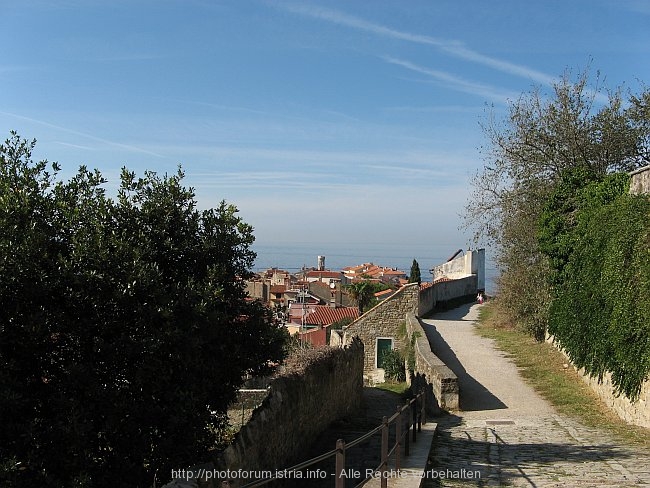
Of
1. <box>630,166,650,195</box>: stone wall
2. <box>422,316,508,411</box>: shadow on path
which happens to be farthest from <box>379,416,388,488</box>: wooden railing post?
<box>630,166,650,195</box>: stone wall

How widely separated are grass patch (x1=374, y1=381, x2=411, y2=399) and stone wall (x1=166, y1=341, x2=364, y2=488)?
15.6 feet

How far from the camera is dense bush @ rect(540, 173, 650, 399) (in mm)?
11430

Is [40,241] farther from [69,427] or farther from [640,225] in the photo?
[640,225]

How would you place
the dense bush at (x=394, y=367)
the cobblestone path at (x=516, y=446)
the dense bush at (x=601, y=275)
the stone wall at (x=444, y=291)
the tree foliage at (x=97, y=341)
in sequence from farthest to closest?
the stone wall at (x=444, y=291), the dense bush at (x=394, y=367), the dense bush at (x=601, y=275), the cobblestone path at (x=516, y=446), the tree foliage at (x=97, y=341)

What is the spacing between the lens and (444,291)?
39312mm

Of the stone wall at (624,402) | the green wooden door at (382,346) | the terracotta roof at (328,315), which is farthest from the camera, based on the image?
the terracotta roof at (328,315)

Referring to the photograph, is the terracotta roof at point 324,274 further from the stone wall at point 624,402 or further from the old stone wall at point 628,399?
the stone wall at point 624,402

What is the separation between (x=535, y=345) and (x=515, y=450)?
12.3m

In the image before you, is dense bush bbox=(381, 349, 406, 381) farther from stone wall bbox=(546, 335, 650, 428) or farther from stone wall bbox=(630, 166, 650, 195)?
stone wall bbox=(630, 166, 650, 195)

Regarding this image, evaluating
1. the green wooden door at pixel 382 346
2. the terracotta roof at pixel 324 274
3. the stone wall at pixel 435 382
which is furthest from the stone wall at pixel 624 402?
the terracotta roof at pixel 324 274

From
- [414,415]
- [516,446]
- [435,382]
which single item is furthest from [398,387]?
[414,415]

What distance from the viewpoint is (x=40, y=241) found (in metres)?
6.78

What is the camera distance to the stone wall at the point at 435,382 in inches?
571

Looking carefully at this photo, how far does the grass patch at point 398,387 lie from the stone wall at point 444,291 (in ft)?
22.5
